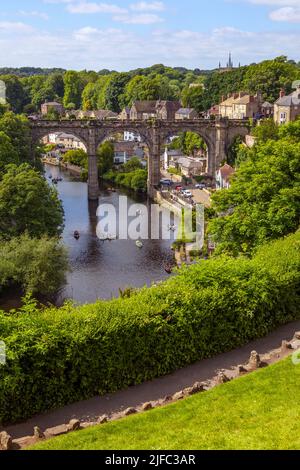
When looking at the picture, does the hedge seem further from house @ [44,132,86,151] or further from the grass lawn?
house @ [44,132,86,151]

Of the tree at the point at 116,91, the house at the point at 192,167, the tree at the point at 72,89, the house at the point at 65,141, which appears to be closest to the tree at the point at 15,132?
the house at the point at 192,167

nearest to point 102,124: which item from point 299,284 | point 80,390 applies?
point 299,284

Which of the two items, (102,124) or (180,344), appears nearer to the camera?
(180,344)

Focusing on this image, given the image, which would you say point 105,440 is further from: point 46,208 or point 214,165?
point 214,165

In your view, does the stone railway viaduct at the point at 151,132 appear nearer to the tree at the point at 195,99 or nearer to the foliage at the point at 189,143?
the foliage at the point at 189,143

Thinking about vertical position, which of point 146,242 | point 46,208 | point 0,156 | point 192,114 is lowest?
point 146,242
